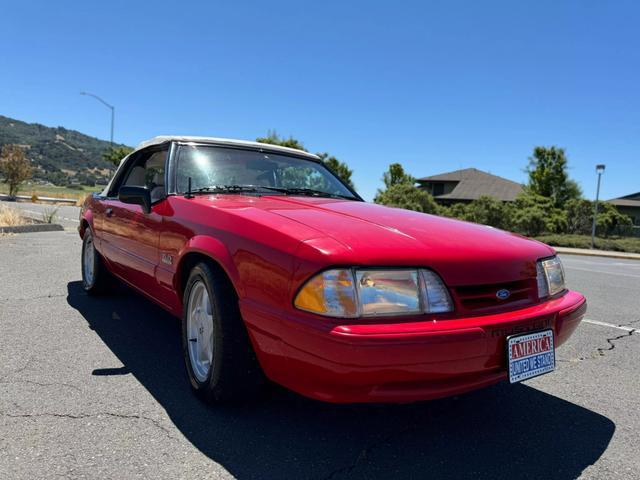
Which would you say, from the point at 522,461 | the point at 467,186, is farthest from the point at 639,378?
the point at 467,186

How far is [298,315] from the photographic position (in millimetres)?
2047

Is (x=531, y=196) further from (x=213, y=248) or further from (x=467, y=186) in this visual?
(x=213, y=248)

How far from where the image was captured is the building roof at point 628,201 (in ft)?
135

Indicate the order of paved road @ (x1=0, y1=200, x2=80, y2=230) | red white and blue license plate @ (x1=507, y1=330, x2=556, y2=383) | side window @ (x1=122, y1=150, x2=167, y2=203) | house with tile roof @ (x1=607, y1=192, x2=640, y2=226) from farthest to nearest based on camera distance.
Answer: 1. house with tile roof @ (x1=607, y1=192, x2=640, y2=226)
2. paved road @ (x1=0, y1=200, x2=80, y2=230)
3. side window @ (x1=122, y1=150, x2=167, y2=203)
4. red white and blue license plate @ (x1=507, y1=330, x2=556, y2=383)

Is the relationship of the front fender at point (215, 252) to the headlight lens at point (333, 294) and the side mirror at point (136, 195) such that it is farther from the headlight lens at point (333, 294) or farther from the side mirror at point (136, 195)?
the side mirror at point (136, 195)

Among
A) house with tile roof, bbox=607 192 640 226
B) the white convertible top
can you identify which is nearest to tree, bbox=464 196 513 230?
house with tile roof, bbox=607 192 640 226

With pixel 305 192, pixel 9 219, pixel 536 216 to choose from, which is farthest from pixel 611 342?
pixel 536 216

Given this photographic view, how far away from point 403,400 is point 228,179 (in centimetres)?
204

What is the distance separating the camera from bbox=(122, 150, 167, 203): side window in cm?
352

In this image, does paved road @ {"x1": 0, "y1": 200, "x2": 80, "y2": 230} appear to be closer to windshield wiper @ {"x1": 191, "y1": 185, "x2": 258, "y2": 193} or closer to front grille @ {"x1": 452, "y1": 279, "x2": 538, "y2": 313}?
windshield wiper @ {"x1": 191, "y1": 185, "x2": 258, "y2": 193}

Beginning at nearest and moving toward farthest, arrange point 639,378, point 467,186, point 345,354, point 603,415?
point 345,354 → point 603,415 → point 639,378 → point 467,186

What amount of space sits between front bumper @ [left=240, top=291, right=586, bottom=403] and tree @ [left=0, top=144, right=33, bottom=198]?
3664 cm

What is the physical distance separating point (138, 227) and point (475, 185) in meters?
43.0

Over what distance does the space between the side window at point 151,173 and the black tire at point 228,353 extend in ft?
3.76
